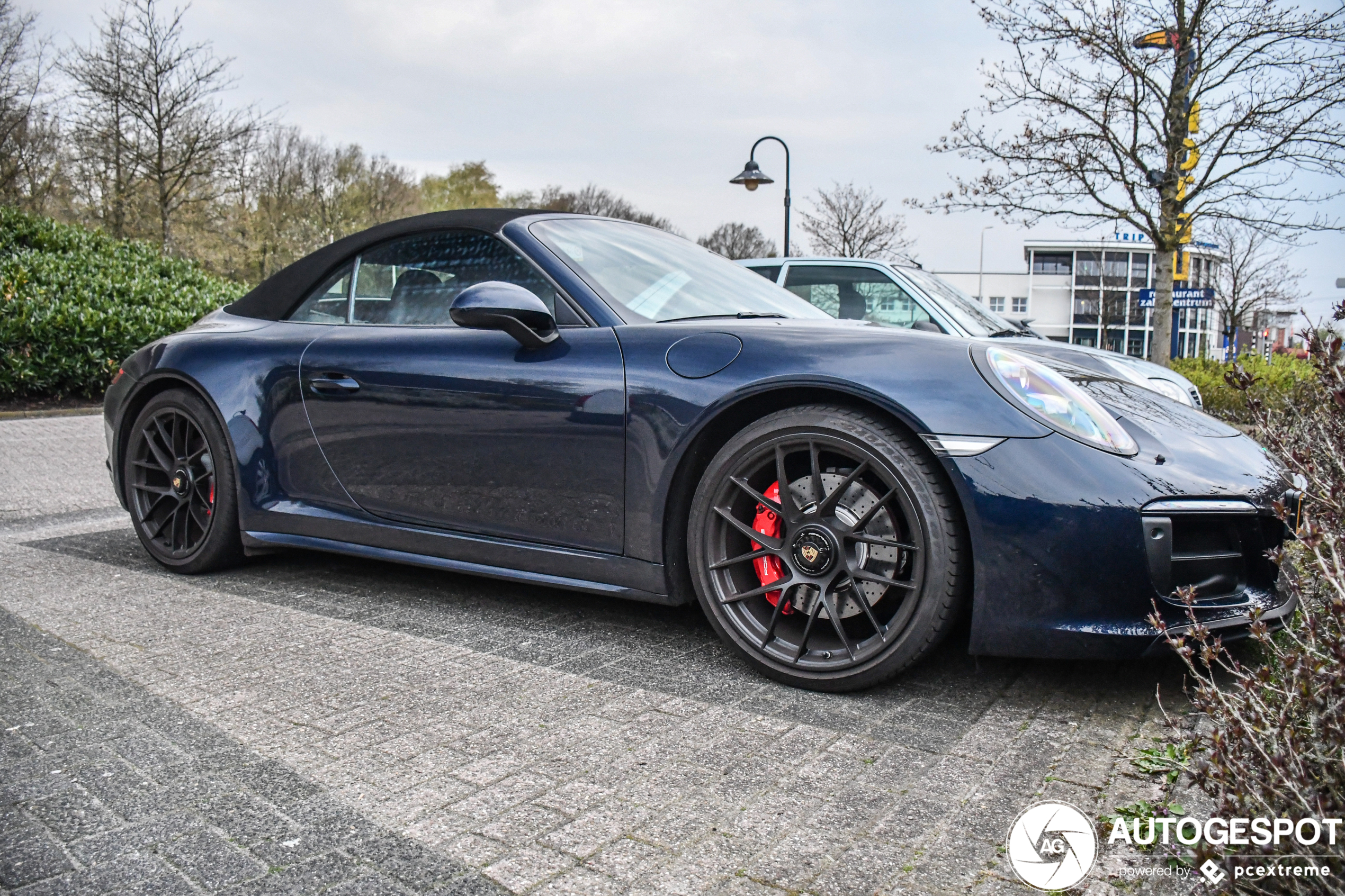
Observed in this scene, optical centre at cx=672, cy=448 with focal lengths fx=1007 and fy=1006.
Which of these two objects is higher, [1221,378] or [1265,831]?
[1221,378]

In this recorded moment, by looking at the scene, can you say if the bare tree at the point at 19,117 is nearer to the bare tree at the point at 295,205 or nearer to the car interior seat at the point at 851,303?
the bare tree at the point at 295,205

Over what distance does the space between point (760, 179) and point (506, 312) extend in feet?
54.9

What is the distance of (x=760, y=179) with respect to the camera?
19031mm

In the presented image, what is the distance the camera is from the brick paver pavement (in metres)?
1.87

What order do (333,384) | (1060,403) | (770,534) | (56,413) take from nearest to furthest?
1. (1060,403)
2. (770,534)
3. (333,384)
4. (56,413)

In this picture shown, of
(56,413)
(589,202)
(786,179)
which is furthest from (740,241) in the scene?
(56,413)

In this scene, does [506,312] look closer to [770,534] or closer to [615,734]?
[770,534]

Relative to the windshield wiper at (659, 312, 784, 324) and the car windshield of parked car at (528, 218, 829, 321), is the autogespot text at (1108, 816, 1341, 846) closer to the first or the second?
the windshield wiper at (659, 312, 784, 324)

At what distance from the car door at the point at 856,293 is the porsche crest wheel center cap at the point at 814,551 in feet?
15.5

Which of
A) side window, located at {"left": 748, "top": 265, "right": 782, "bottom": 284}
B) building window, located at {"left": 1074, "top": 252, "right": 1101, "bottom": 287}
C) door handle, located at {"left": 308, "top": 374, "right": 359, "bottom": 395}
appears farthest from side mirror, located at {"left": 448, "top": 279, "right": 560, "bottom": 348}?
building window, located at {"left": 1074, "top": 252, "right": 1101, "bottom": 287}

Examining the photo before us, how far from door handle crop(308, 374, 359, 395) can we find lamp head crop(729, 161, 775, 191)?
16175 millimetres

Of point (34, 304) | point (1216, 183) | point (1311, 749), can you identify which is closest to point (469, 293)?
point (1311, 749)

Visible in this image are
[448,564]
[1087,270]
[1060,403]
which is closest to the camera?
[1060,403]

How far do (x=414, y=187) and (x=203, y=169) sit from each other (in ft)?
82.7
